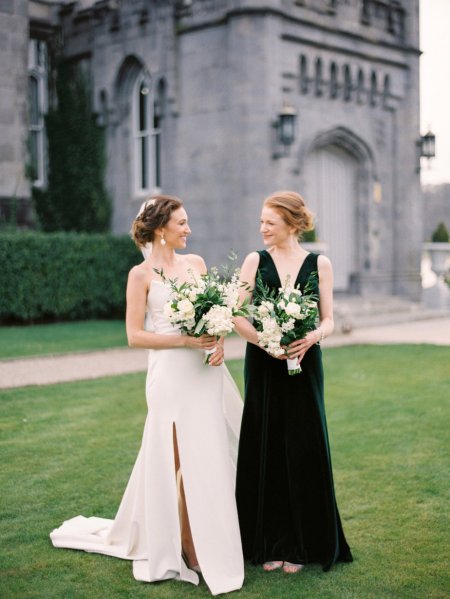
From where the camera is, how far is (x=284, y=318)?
407 centimetres

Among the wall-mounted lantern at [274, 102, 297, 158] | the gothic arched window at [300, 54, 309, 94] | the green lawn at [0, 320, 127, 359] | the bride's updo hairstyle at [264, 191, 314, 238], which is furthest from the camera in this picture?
the gothic arched window at [300, 54, 309, 94]

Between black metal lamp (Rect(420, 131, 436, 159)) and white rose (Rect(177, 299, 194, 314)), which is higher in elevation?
black metal lamp (Rect(420, 131, 436, 159))

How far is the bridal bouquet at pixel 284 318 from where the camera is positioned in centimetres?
404

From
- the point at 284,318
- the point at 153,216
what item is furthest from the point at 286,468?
the point at 153,216

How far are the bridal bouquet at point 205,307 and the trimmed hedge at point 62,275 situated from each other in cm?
1131

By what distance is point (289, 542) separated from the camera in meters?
4.38

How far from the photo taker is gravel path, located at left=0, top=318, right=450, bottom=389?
32.6 ft

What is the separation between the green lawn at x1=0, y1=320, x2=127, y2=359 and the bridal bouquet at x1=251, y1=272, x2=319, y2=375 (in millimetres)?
7979

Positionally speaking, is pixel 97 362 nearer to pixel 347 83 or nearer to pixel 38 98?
pixel 347 83

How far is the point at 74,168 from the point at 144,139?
1743mm

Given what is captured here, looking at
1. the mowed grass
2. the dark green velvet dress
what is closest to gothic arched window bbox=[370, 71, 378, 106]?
the mowed grass

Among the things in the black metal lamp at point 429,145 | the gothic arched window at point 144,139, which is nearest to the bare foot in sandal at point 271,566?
the gothic arched window at point 144,139

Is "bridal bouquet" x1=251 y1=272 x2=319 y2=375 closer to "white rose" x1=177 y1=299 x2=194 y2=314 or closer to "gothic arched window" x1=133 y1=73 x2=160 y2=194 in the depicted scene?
"white rose" x1=177 y1=299 x2=194 y2=314

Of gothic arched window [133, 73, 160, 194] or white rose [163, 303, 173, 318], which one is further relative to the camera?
gothic arched window [133, 73, 160, 194]
